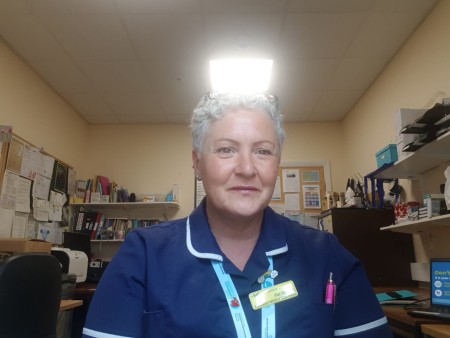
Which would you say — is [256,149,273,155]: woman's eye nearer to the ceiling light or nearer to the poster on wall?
the ceiling light

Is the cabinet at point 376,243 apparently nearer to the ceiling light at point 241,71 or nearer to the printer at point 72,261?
the ceiling light at point 241,71

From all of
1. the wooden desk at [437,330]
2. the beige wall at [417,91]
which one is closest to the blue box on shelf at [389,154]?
the beige wall at [417,91]

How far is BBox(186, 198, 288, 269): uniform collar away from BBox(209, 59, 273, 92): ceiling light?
2260 millimetres

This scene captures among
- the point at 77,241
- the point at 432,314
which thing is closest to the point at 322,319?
the point at 432,314

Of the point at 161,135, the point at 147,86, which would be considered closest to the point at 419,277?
the point at 147,86

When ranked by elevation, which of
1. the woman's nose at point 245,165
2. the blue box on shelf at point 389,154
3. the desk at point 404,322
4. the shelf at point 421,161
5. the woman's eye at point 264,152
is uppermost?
the blue box on shelf at point 389,154

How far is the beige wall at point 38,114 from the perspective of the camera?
9.89 ft

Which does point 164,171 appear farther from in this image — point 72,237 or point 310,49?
point 310,49

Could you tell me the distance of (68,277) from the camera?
286 cm

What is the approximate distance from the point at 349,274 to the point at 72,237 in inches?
130

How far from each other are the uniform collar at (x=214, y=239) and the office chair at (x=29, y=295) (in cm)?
95

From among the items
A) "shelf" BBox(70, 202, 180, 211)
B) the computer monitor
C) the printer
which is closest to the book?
"shelf" BBox(70, 202, 180, 211)

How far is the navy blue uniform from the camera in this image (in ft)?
2.79

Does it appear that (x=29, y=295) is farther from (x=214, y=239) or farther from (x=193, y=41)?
(x=193, y=41)
